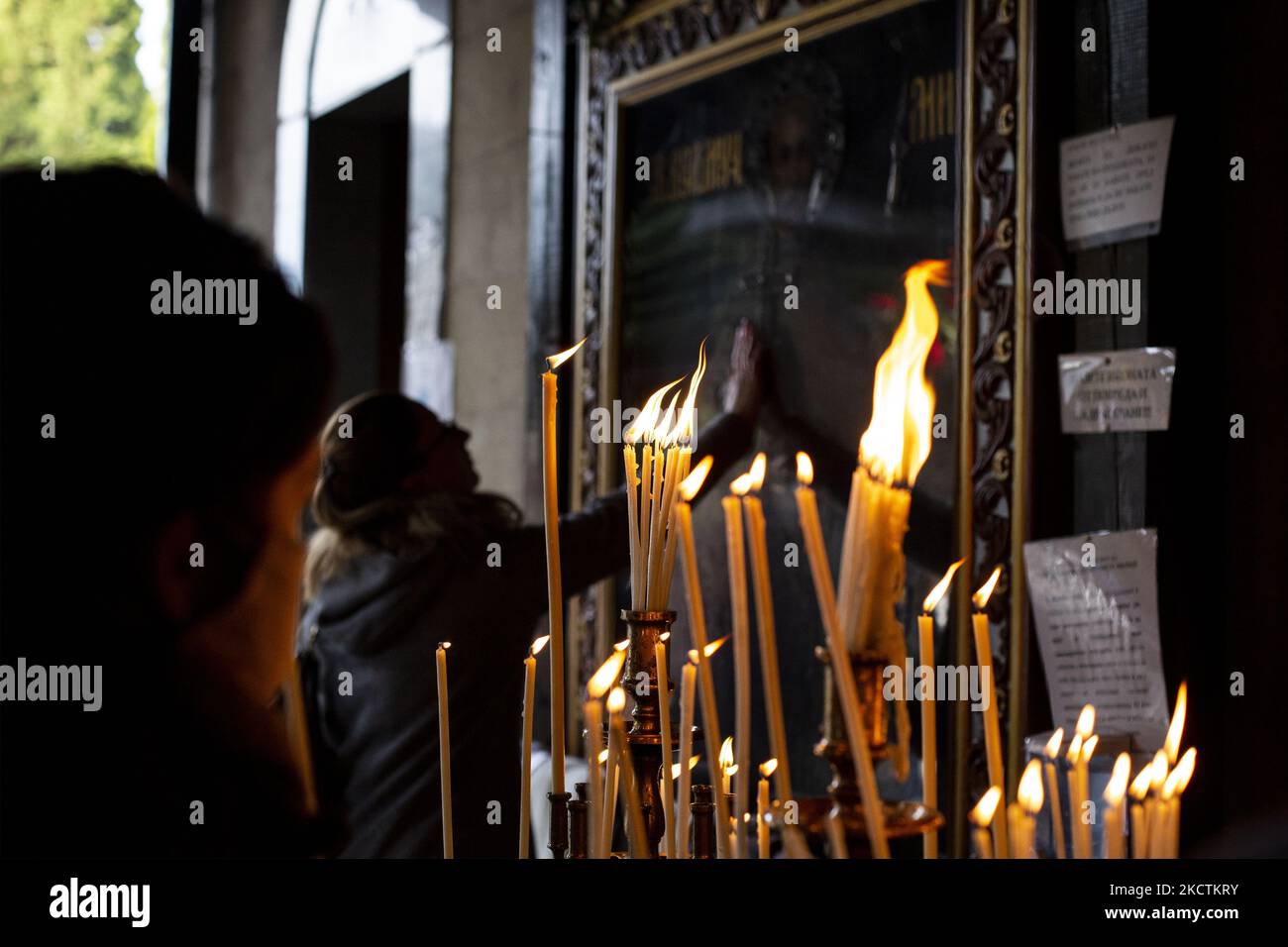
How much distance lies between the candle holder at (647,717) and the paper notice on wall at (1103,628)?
3.15 feet

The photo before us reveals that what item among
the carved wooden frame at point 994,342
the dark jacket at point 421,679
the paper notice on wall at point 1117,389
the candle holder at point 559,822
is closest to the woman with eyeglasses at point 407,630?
the dark jacket at point 421,679

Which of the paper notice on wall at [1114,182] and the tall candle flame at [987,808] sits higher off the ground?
the paper notice on wall at [1114,182]

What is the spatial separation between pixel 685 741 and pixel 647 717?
9 cm

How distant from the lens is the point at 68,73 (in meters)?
4.12

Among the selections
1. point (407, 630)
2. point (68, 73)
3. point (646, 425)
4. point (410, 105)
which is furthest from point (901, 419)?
point (68, 73)

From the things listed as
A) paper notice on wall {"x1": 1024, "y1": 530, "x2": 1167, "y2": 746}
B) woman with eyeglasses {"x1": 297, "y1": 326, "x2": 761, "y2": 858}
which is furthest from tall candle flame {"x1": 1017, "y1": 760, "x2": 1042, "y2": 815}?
woman with eyeglasses {"x1": 297, "y1": 326, "x2": 761, "y2": 858}

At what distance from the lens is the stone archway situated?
10.1 feet

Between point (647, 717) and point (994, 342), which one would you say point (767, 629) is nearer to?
point (647, 717)

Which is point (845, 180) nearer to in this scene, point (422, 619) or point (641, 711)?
point (422, 619)

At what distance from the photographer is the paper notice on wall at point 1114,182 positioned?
1521 mm

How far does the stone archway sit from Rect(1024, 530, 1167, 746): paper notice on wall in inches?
67.6

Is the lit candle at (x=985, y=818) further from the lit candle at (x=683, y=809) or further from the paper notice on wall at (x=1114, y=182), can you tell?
the paper notice on wall at (x=1114, y=182)

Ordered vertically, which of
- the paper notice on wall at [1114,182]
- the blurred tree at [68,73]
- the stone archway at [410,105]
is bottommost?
the paper notice on wall at [1114,182]
